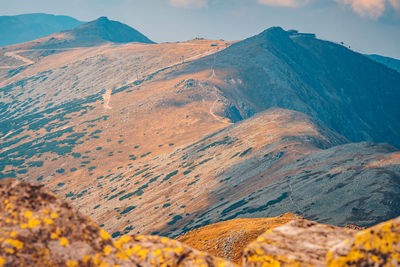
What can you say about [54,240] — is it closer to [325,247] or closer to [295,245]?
[295,245]

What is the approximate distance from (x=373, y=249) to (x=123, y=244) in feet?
25.3

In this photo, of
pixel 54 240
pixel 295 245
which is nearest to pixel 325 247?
pixel 295 245

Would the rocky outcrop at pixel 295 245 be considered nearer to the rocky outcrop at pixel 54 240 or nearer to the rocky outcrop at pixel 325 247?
the rocky outcrop at pixel 325 247

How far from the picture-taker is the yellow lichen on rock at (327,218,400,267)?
8.34m

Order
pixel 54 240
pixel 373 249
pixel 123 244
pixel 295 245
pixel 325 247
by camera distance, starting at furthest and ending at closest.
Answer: pixel 123 244
pixel 295 245
pixel 325 247
pixel 54 240
pixel 373 249

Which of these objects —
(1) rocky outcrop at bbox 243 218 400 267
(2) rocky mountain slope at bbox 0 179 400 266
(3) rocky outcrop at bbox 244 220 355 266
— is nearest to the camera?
(1) rocky outcrop at bbox 243 218 400 267

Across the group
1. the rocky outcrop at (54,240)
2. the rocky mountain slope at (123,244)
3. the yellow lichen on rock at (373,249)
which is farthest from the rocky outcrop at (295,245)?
the rocky outcrop at (54,240)

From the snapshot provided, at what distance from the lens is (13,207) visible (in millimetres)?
9375

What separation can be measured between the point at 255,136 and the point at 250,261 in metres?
146

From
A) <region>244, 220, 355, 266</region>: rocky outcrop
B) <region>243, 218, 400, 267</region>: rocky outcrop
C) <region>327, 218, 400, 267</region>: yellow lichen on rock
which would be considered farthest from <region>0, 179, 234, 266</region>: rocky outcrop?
<region>327, 218, 400, 267</region>: yellow lichen on rock

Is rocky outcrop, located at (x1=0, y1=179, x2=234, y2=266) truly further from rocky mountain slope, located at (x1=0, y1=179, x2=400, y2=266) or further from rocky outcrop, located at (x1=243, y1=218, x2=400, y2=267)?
rocky outcrop, located at (x1=243, y1=218, x2=400, y2=267)

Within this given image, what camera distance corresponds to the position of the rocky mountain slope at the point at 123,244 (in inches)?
338

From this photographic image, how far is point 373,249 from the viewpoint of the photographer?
8539 mm

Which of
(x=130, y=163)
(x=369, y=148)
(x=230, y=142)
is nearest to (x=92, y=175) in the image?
(x=130, y=163)
